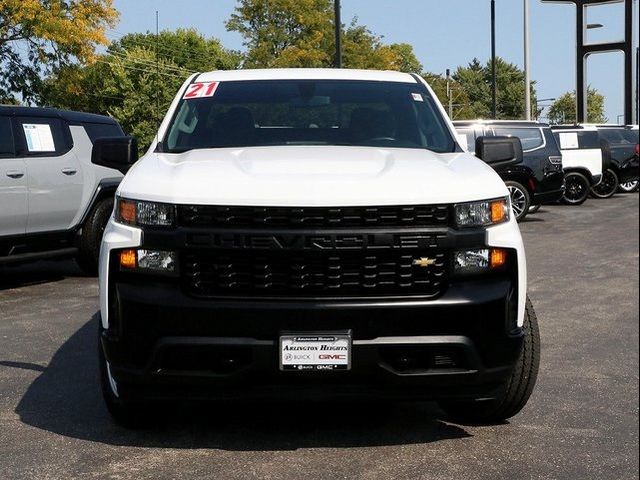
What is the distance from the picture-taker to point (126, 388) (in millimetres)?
4402

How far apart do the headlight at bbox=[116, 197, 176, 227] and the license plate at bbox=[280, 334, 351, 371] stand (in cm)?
69

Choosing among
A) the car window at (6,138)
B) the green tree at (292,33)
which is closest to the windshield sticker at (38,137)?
the car window at (6,138)

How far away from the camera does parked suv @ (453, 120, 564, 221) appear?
19.2m

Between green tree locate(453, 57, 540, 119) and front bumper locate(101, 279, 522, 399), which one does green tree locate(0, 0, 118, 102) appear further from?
green tree locate(453, 57, 540, 119)

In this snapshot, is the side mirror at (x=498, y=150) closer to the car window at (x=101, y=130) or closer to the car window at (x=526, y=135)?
A: the car window at (x=101, y=130)

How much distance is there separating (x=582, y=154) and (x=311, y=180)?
2080 cm

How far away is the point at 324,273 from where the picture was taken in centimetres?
414

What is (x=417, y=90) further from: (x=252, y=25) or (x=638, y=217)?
(x=252, y=25)

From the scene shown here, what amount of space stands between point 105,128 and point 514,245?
327 inches

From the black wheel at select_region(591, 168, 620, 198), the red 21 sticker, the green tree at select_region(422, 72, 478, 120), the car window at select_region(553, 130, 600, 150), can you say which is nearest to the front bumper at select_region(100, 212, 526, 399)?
the red 21 sticker

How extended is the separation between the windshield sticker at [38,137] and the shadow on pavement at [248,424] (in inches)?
211

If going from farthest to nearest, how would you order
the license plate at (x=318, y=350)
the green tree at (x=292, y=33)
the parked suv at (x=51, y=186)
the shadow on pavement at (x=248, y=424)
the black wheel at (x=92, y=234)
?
1. the green tree at (x=292, y=33)
2. the black wheel at (x=92, y=234)
3. the parked suv at (x=51, y=186)
4. the shadow on pavement at (x=248, y=424)
5. the license plate at (x=318, y=350)

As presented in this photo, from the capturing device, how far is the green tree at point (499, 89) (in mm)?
132250

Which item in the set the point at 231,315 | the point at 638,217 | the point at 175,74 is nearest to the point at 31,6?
the point at 231,315
